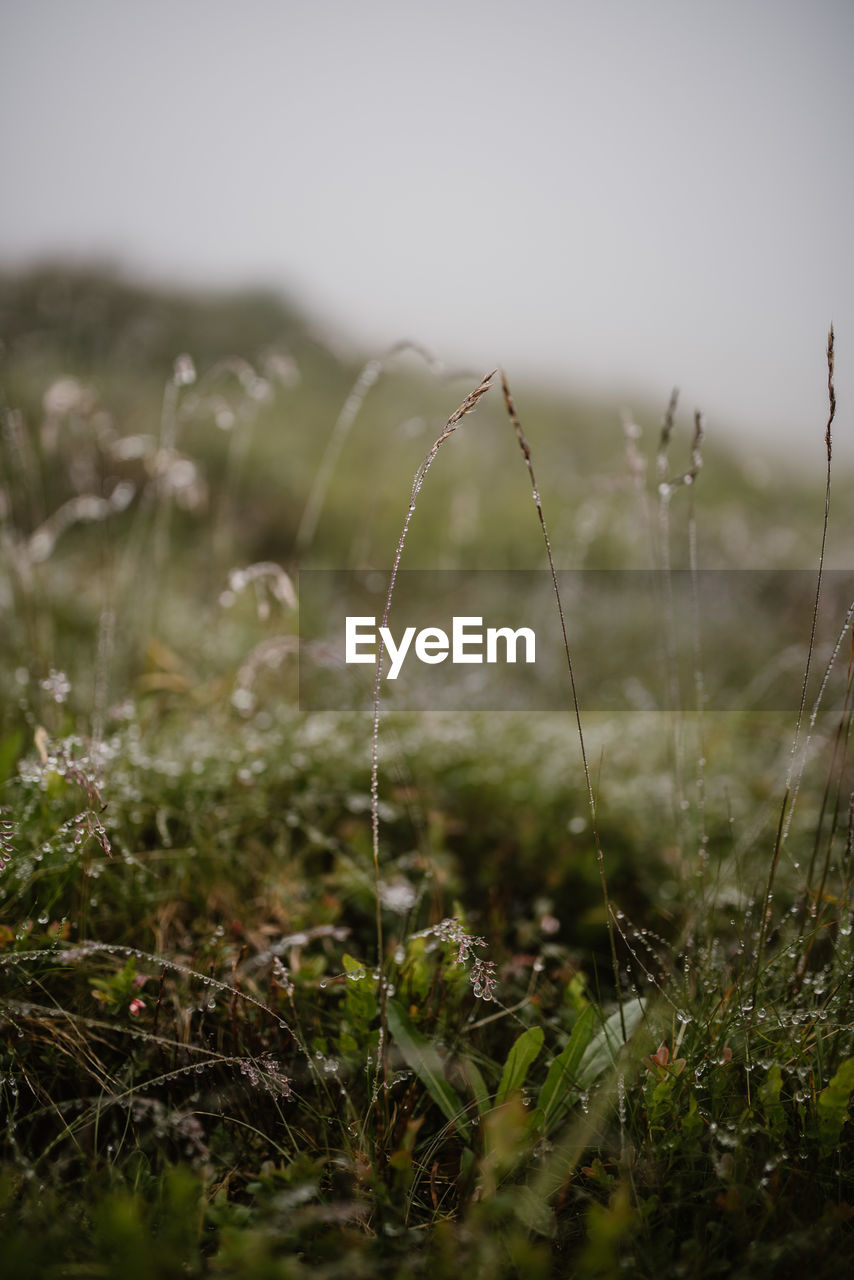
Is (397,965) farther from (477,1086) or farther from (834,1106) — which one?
(834,1106)

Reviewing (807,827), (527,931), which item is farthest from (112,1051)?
(807,827)

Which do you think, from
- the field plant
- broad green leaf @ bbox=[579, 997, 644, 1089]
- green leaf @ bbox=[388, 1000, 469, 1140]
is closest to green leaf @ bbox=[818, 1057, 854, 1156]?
the field plant

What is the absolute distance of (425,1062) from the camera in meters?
1.24

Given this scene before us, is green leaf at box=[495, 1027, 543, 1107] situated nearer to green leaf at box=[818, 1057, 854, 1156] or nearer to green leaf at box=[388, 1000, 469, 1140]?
green leaf at box=[388, 1000, 469, 1140]

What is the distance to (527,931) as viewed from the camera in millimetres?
1726

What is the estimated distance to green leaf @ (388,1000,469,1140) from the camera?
1.21 meters

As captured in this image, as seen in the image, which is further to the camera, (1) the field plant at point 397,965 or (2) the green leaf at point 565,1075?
(2) the green leaf at point 565,1075

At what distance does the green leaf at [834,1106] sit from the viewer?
1.07 metres

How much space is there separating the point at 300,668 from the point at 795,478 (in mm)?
10145

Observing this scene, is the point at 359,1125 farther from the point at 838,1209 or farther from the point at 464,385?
the point at 464,385

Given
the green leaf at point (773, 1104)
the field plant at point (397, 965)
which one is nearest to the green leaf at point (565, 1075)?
the field plant at point (397, 965)

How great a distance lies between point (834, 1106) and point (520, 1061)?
0.48 meters

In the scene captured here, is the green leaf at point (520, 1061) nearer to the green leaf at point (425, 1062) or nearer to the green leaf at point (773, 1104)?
the green leaf at point (425, 1062)

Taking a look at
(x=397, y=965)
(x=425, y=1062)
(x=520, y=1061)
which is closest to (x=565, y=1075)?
(x=520, y=1061)
